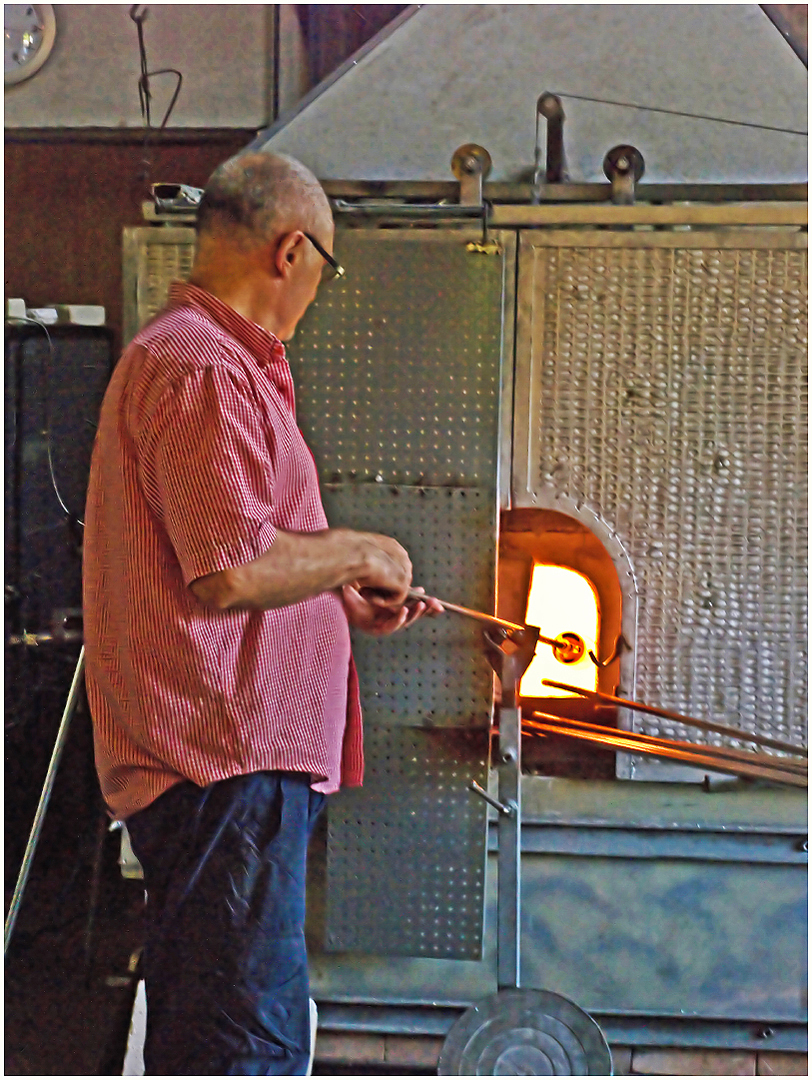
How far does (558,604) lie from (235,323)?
932 mm

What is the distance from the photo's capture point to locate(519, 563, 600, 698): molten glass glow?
1.97 metres

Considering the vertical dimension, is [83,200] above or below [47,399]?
above

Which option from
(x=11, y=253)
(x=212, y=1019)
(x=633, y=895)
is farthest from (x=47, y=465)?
(x=633, y=895)

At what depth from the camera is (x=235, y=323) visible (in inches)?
53.7

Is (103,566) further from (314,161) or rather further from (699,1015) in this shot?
(699,1015)

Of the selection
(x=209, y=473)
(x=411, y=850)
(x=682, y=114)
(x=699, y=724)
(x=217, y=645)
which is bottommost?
(x=411, y=850)

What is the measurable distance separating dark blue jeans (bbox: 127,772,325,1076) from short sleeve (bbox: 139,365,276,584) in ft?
1.04

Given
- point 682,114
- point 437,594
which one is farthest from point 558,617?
point 682,114

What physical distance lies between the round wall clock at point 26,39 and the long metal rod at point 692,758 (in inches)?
66.9

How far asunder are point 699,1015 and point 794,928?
244mm

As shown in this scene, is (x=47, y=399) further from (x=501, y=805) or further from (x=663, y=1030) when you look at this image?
(x=663, y=1030)

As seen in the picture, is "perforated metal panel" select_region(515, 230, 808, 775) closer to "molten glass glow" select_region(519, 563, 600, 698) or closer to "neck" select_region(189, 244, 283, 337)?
"molten glass glow" select_region(519, 563, 600, 698)

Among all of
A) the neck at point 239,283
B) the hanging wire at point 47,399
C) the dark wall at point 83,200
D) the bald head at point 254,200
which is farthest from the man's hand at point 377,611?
the dark wall at point 83,200

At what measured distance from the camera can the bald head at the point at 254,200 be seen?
1.39 m
